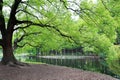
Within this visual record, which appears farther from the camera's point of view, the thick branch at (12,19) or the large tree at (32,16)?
the thick branch at (12,19)

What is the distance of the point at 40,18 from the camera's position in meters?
20.2

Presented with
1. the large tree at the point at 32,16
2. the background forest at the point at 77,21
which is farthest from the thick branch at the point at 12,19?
the background forest at the point at 77,21

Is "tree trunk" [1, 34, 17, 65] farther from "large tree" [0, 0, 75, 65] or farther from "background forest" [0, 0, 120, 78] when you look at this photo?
"background forest" [0, 0, 120, 78]

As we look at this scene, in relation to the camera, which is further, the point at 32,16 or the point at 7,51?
the point at 32,16

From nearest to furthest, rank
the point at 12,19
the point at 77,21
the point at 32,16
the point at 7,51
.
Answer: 1. the point at 12,19
2. the point at 7,51
3. the point at 77,21
4. the point at 32,16

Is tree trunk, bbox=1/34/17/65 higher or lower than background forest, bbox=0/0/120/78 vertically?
lower

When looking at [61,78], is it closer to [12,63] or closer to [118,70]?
[12,63]

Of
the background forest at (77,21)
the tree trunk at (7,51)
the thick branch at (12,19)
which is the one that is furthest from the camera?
the tree trunk at (7,51)

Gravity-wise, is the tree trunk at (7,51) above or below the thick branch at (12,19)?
below

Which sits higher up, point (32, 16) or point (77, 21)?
point (32, 16)

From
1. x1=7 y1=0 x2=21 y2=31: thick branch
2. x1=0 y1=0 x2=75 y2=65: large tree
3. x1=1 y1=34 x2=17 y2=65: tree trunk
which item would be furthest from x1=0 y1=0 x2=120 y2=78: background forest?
x1=1 y1=34 x2=17 y2=65: tree trunk

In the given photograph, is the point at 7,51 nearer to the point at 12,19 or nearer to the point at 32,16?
the point at 12,19

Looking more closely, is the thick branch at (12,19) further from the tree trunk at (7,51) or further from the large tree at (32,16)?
the tree trunk at (7,51)

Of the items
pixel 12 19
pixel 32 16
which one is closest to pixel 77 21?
pixel 32 16
